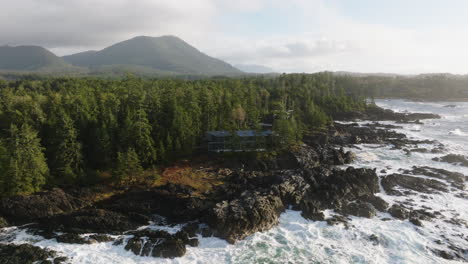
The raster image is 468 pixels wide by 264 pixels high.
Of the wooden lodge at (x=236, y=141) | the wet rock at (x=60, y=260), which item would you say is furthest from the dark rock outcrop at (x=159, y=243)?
the wooden lodge at (x=236, y=141)

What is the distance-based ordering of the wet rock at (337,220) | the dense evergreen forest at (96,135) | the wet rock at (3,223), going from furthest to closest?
1. the dense evergreen forest at (96,135)
2. the wet rock at (337,220)
3. the wet rock at (3,223)

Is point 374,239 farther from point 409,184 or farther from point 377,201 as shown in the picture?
point 409,184

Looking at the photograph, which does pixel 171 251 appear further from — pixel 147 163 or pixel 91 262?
pixel 147 163

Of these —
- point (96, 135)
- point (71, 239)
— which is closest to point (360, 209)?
point (71, 239)

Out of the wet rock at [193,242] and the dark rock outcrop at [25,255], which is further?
the wet rock at [193,242]

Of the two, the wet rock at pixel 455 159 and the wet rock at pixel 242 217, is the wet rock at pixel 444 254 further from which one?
the wet rock at pixel 455 159

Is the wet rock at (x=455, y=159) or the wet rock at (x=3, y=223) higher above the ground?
the wet rock at (x=455, y=159)

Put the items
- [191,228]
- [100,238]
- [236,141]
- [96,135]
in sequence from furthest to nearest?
[236,141] → [96,135] → [191,228] → [100,238]
